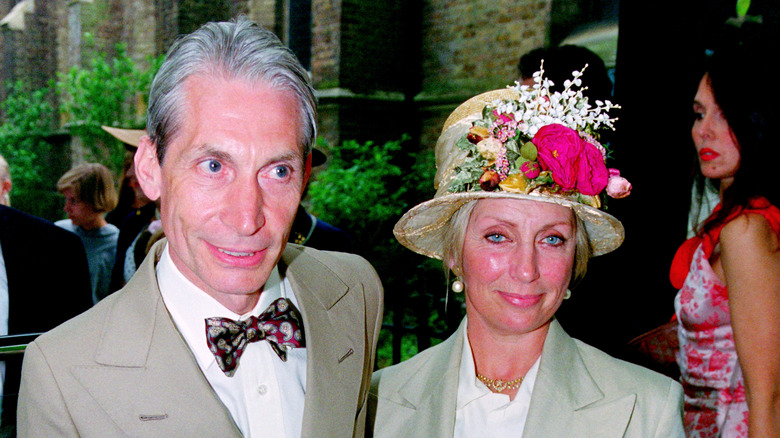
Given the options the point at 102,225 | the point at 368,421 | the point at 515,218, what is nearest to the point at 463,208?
the point at 515,218

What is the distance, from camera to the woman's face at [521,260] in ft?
6.02

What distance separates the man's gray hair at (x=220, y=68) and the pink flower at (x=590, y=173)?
2.50 feet

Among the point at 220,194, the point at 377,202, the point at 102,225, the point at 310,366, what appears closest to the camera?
the point at 220,194

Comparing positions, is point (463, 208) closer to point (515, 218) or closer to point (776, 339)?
point (515, 218)

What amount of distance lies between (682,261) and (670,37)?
1990 mm

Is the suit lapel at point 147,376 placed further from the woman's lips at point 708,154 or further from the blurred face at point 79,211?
the blurred face at point 79,211

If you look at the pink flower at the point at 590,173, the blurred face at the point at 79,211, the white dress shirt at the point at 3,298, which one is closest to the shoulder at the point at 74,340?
the pink flower at the point at 590,173

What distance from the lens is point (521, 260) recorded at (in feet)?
6.00

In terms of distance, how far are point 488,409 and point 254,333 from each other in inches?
30.5

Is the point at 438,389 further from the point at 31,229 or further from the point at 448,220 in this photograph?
the point at 31,229

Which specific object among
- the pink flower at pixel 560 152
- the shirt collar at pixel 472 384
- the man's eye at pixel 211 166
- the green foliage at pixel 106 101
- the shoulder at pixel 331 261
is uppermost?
the green foliage at pixel 106 101

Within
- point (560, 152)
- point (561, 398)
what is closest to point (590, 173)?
point (560, 152)

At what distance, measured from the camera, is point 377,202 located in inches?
319

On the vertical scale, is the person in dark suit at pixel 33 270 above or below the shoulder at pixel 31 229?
below
